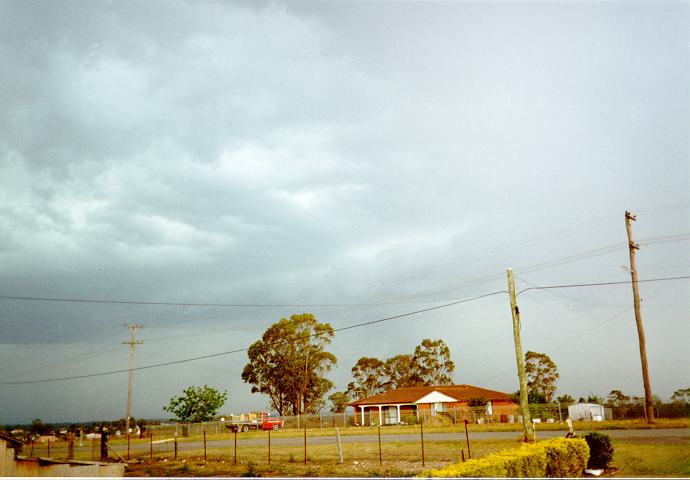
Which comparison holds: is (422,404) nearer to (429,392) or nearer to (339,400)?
(429,392)

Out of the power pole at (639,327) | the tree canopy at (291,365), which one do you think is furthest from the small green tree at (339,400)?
the power pole at (639,327)

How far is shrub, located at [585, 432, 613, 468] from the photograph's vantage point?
→ 20.3 m

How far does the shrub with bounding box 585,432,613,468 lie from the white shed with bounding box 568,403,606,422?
40.6 m

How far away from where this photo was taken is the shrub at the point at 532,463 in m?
12.5

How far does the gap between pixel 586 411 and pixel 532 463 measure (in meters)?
52.2

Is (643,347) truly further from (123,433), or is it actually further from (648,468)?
(123,433)

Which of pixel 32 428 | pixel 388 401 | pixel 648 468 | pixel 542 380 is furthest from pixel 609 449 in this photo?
pixel 542 380

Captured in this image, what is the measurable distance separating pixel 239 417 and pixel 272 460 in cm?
4774

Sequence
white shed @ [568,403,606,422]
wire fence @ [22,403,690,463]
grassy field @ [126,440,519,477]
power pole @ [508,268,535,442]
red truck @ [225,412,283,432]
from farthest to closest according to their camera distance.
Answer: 1. red truck @ [225,412,283,432]
2. white shed @ [568,403,606,422]
3. wire fence @ [22,403,690,463]
4. power pole @ [508,268,535,442]
5. grassy field @ [126,440,519,477]

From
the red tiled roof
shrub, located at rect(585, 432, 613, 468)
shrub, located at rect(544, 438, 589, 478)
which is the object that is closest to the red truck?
the red tiled roof

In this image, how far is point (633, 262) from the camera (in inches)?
1660

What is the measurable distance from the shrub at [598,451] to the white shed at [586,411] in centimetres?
4060

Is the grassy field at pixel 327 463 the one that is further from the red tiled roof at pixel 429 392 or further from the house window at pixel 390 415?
the red tiled roof at pixel 429 392

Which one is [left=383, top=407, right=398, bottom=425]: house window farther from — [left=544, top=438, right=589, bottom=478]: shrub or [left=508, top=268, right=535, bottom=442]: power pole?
[left=544, top=438, right=589, bottom=478]: shrub
